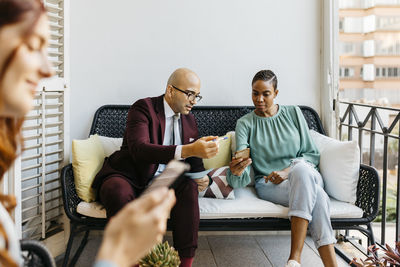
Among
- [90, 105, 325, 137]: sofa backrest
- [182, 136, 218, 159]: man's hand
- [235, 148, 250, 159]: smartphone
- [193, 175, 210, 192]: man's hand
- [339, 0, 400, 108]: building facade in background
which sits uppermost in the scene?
[339, 0, 400, 108]: building facade in background

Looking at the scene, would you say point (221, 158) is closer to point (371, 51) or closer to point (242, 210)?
point (242, 210)

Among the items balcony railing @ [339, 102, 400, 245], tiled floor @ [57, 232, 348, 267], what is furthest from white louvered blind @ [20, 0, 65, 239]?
balcony railing @ [339, 102, 400, 245]

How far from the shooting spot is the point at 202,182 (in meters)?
2.67

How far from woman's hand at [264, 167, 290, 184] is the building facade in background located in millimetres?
13040

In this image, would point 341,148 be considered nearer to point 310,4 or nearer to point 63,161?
point 310,4

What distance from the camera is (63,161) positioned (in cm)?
294

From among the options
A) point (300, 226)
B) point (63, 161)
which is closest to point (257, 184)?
point (300, 226)

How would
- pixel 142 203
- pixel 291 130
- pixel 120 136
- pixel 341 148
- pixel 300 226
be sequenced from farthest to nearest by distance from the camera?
1. pixel 120 136
2. pixel 291 130
3. pixel 341 148
4. pixel 300 226
5. pixel 142 203

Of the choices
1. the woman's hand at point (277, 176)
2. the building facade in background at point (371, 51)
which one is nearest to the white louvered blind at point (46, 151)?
the woman's hand at point (277, 176)

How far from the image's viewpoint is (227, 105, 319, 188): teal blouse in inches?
112

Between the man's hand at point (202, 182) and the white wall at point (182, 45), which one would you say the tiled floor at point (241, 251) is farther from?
the white wall at point (182, 45)

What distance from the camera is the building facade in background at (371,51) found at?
50.9 feet

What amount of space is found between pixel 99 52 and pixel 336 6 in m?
1.73

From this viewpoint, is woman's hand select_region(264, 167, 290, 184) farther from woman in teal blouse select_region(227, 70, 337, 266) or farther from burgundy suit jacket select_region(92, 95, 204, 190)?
burgundy suit jacket select_region(92, 95, 204, 190)
